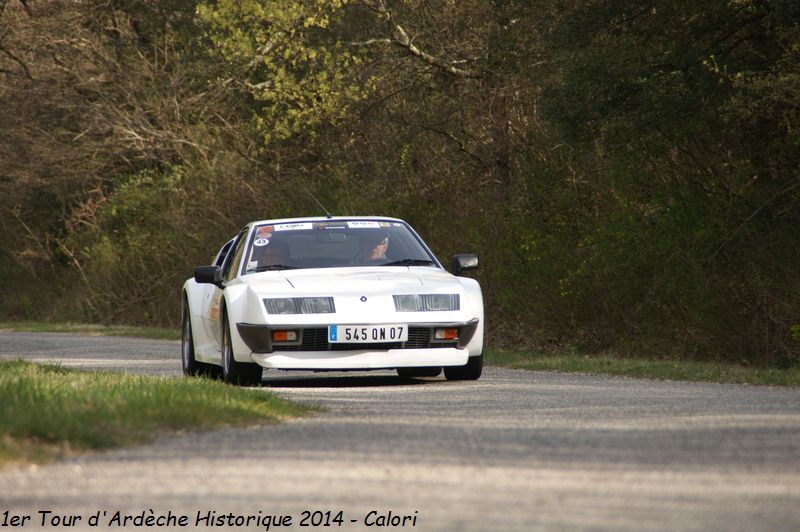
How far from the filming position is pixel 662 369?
1608cm

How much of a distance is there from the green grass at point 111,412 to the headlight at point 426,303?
7.00ft

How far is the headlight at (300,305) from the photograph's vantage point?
43.9 feet

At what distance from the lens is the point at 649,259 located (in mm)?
21688

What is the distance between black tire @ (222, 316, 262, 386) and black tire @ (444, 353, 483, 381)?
177 centimetres

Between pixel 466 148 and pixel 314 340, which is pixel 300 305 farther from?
pixel 466 148

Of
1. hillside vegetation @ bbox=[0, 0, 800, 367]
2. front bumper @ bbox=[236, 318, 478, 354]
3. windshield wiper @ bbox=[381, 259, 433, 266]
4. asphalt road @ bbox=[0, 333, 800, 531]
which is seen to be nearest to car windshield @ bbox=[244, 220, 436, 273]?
windshield wiper @ bbox=[381, 259, 433, 266]

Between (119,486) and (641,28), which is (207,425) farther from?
(641,28)

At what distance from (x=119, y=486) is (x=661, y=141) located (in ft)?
50.4

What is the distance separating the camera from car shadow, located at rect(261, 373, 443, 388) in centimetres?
1413

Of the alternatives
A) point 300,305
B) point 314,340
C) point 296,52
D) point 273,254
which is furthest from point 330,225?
point 296,52

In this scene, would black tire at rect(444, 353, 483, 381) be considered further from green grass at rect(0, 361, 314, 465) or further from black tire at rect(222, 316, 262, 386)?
green grass at rect(0, 361, 314, 465)

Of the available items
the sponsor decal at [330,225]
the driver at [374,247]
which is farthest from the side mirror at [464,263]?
the sponsor decal at [330,225]

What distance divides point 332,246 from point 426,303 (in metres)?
1.74

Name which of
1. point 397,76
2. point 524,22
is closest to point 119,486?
point 524,22
